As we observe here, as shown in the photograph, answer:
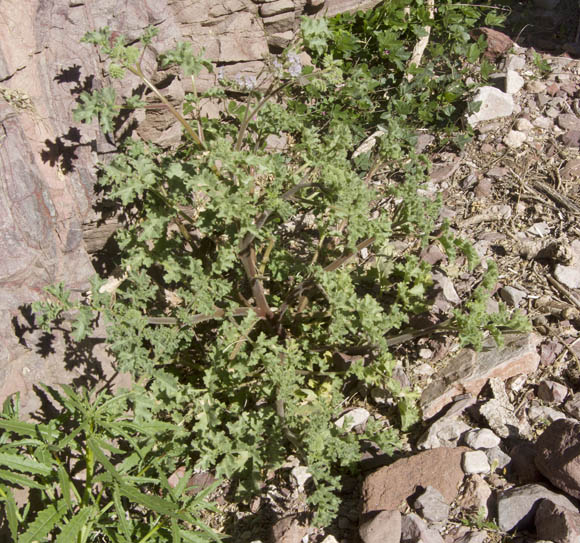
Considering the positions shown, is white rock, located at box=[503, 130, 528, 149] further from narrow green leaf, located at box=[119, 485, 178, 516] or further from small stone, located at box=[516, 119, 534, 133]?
narrow green leaf, located at box=[119, 485, 178, 516]

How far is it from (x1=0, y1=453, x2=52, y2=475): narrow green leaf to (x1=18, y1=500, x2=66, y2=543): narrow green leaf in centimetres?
17

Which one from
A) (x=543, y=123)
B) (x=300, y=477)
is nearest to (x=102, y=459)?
(x=300, y=477)

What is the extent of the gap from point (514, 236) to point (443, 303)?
81 centimetres

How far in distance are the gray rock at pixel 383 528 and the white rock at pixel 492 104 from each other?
3.35 metres

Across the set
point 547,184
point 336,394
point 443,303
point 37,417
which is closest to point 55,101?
point 37,417

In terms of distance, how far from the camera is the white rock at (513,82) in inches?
202

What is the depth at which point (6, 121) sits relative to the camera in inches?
137

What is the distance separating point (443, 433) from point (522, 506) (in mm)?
660

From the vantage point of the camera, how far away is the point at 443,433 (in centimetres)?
349

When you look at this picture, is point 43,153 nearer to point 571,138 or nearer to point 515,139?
point 515,139

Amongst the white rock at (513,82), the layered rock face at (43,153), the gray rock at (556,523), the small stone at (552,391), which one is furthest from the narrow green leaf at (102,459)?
the white rock at (513,82)

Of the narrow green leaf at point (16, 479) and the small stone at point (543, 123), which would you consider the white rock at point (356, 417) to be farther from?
the small stone at point (543, 123)

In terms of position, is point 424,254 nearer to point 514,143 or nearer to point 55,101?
point 514,143

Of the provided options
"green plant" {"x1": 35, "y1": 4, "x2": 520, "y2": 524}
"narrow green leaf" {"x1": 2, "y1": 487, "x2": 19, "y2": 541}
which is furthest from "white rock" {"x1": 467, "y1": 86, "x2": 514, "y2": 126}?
"narrow green leaf" {"x1": 2, "y1": 487, "x2": 19, "y2": 541}
